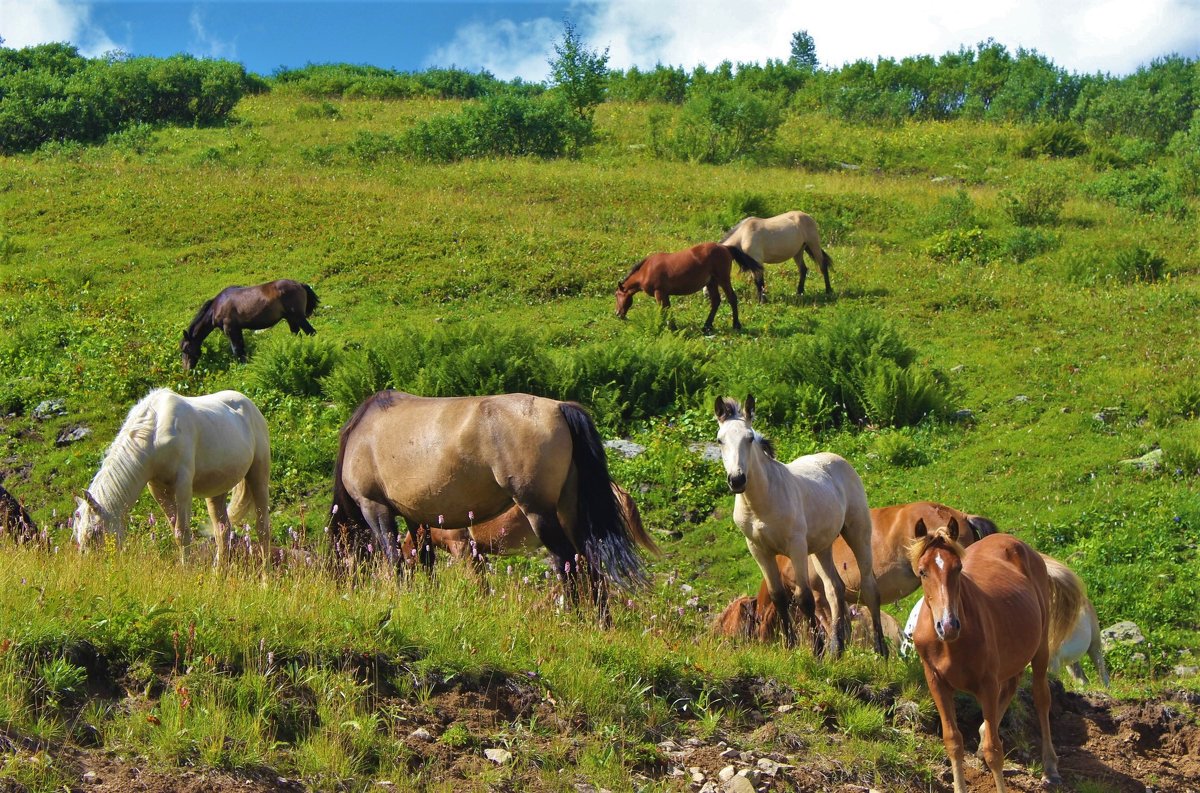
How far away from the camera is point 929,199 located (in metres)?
28.5

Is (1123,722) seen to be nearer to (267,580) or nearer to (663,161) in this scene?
(267,580)

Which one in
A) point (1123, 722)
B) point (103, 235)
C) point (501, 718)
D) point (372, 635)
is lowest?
point (1123, 722)

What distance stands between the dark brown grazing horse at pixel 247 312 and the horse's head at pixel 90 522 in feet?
32.0

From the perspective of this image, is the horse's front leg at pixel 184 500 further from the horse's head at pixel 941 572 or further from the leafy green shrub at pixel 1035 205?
the leafy green shrub at pixel 1035 205

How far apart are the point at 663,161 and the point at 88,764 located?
30824mm

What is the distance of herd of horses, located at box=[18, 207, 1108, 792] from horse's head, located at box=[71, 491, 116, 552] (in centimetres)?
2

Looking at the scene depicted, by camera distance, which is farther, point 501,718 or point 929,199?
point 929,199

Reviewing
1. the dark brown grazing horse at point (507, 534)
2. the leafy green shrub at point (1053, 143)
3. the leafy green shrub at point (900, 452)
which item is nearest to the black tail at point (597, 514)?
the dark brown grazing horse at point (507, 534)

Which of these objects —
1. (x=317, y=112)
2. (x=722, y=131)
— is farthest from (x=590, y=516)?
(x=317, y=112)

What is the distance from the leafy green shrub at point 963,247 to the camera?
23.9 m

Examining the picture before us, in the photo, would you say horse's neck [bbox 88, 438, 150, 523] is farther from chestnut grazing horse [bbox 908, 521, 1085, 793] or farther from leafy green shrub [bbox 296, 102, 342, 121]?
leafy green shrub [bbox 296, 102, 342, 121]

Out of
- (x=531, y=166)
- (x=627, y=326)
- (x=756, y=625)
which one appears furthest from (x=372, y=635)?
(x=531, y=166)

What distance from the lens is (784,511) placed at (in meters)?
8.31

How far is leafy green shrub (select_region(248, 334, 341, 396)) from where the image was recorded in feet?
55.6
